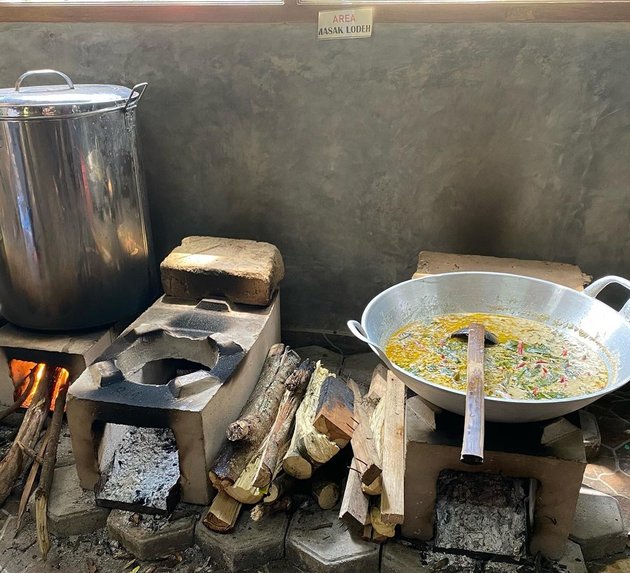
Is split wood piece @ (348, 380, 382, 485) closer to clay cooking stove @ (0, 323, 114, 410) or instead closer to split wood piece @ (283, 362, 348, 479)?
split wood piece @ (283, 362, 348, 479)

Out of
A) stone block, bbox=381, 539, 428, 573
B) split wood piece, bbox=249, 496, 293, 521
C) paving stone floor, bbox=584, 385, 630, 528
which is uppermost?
split wood piece, bbox=249, 496, 293, 521

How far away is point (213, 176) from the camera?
4641 mm

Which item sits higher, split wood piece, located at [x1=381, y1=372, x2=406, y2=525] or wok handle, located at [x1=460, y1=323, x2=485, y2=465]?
wok handle, located at [x1=460, y1=323, x2=485, y2=465]

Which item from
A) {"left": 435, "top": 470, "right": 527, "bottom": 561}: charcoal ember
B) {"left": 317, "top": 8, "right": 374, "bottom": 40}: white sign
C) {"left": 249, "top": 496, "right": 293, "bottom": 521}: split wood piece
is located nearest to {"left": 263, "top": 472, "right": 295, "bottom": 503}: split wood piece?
{"left": 249, "top": 496, "right": 293, "bottom": 521}: split wood piece

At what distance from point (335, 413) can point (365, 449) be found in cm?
25

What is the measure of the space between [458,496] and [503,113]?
8.66 ft

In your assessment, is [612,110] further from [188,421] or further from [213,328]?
[188,421]

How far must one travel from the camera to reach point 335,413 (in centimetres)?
314

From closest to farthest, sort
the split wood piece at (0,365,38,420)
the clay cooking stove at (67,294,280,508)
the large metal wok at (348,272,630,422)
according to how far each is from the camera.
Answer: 1. the large metal wok at (348,272,630,422)
2. the clay cooking stove at (67,294,280,508)
3. the split wood piece at (0,365,38,420)

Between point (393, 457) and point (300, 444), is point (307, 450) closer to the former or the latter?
point (300, 444)

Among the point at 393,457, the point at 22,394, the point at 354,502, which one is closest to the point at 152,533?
the point at 354,502

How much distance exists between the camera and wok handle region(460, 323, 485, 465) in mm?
1949

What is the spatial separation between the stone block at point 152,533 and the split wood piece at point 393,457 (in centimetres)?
109

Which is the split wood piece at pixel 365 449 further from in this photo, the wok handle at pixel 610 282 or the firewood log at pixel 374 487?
the wok handle at pixel 610 282
